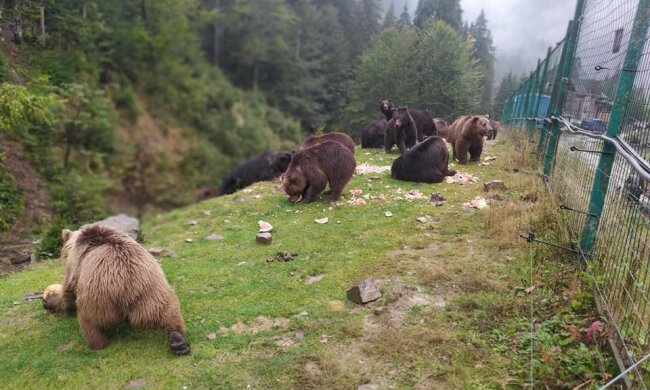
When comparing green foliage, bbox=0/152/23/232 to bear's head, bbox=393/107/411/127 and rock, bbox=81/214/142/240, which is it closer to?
rock, bbox=81/214/142/240

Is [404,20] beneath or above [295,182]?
above

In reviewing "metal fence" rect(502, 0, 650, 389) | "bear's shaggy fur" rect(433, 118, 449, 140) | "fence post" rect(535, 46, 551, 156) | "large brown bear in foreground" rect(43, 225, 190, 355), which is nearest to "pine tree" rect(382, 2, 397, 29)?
"bear's shaggy fur" rect(433, 118, 449, 140)

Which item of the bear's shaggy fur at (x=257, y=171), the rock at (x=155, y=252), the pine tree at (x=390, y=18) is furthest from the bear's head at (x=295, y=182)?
the pine tree at (x=390, y=18)

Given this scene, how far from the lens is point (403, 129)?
11.4 m

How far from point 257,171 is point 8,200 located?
19.0ft

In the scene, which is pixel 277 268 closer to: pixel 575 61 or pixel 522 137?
pixel 575 61

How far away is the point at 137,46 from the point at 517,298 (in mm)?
23136

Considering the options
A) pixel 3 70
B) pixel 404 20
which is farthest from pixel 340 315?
pixel 404 20

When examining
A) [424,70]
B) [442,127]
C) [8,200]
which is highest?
[424,70]

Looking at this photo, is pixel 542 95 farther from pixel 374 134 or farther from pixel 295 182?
pixel 295 182

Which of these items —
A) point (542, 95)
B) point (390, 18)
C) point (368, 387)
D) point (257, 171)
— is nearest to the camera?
point (368, 387)

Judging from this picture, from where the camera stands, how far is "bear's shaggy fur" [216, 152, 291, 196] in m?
11.2

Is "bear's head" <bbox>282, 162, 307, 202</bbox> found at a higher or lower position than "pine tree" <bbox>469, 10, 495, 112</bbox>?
lower

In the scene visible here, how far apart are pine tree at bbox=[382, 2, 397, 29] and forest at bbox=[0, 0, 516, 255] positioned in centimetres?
10
